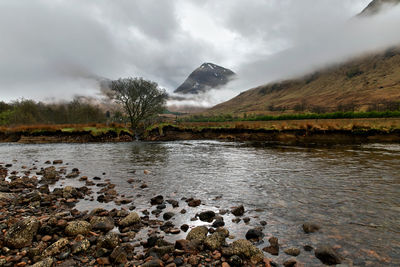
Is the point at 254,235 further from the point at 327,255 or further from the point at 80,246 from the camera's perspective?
the point at 80,246

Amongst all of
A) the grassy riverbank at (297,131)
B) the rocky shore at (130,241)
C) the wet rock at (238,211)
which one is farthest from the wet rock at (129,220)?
the grassy riverbank at (297,131)

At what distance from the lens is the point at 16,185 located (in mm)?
12305

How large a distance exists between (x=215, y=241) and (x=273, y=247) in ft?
5.37

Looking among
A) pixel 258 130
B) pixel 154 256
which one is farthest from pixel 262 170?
pixel 258 130

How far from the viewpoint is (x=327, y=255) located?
5.41 metres

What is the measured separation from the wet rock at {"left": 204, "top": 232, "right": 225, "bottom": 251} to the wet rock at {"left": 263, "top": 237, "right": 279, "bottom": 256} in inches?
48.2

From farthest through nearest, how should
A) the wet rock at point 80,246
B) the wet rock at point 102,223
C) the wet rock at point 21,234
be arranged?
1. the wet rock at point 102,223
2. the wet rock at point 21,234
3. the wet rock at point 80,246

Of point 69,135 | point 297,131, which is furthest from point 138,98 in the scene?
point 297,131

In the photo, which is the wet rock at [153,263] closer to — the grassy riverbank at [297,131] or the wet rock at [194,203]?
the wet rock at [194,203]

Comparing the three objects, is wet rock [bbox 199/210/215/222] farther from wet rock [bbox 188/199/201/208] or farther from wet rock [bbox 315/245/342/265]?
wet rock [bbox 315/245/342/265]

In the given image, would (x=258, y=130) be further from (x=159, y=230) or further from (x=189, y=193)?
(x=159, y=230)

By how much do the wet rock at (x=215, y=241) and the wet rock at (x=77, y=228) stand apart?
12.8 ft

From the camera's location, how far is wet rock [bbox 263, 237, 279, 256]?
5.77 meters

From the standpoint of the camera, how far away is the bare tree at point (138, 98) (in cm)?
5857
